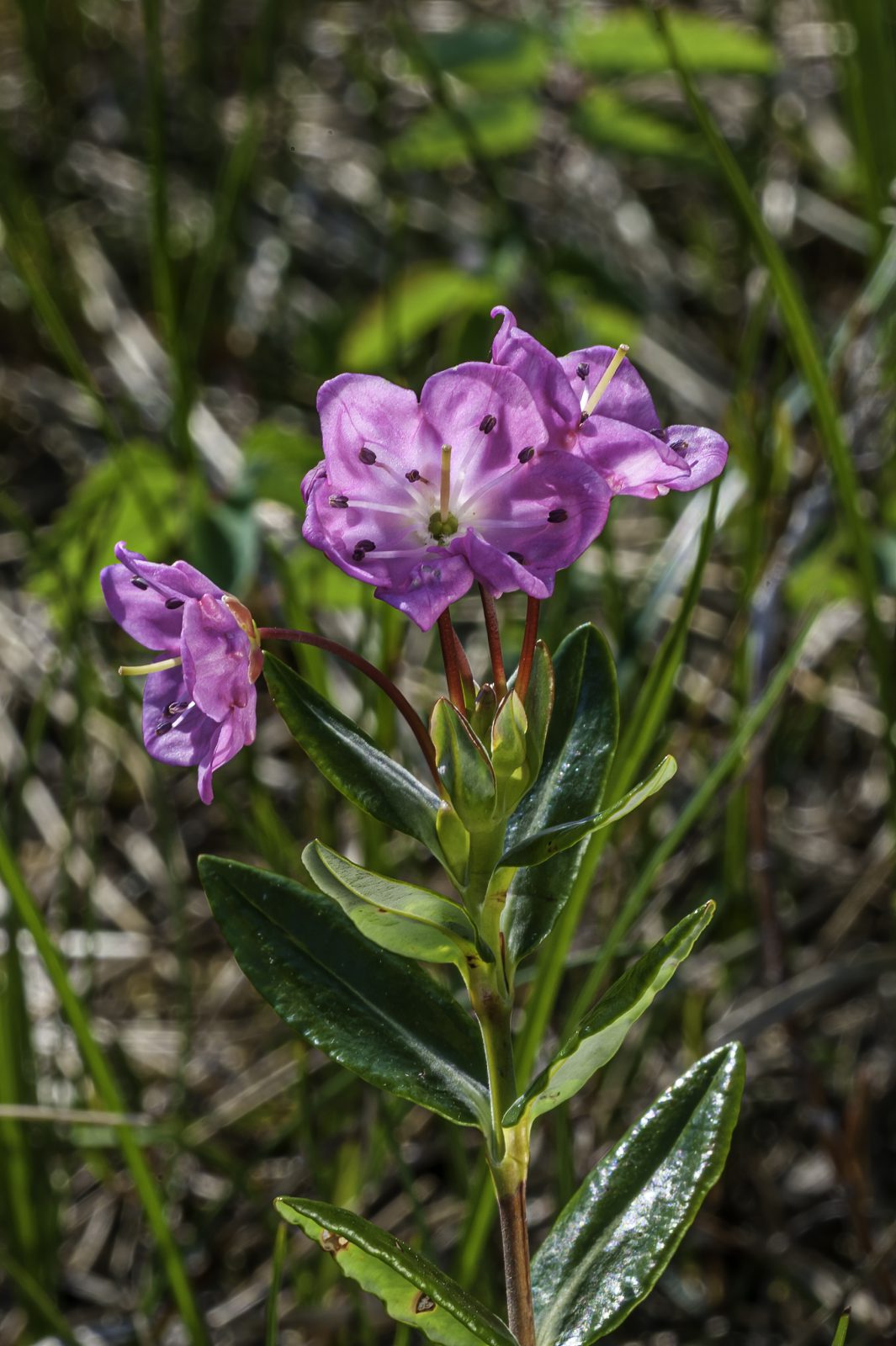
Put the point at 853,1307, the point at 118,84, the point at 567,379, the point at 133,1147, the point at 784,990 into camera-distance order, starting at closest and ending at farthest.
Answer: the point at 567,379
the point at 133,1147
the point at 853,1307
the point at 784,990
the point at 118,84

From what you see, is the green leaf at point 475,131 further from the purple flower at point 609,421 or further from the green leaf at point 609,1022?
the green leaf at point 609,1022

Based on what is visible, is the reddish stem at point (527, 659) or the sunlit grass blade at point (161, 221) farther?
the sunlit grass blade at point (161, 221)

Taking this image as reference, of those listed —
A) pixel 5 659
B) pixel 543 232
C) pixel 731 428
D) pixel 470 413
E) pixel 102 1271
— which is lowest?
pixel 102 1271

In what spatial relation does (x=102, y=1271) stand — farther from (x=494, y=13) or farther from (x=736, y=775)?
(x=494, y=13)

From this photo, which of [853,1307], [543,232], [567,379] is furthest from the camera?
[543,232]

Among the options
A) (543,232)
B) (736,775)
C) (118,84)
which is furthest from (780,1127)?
(118,84)

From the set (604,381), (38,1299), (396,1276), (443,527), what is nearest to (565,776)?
(443,527)

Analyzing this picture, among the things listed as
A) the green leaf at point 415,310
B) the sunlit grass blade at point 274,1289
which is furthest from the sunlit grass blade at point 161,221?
the sunlit grass blade at point 274,1289
